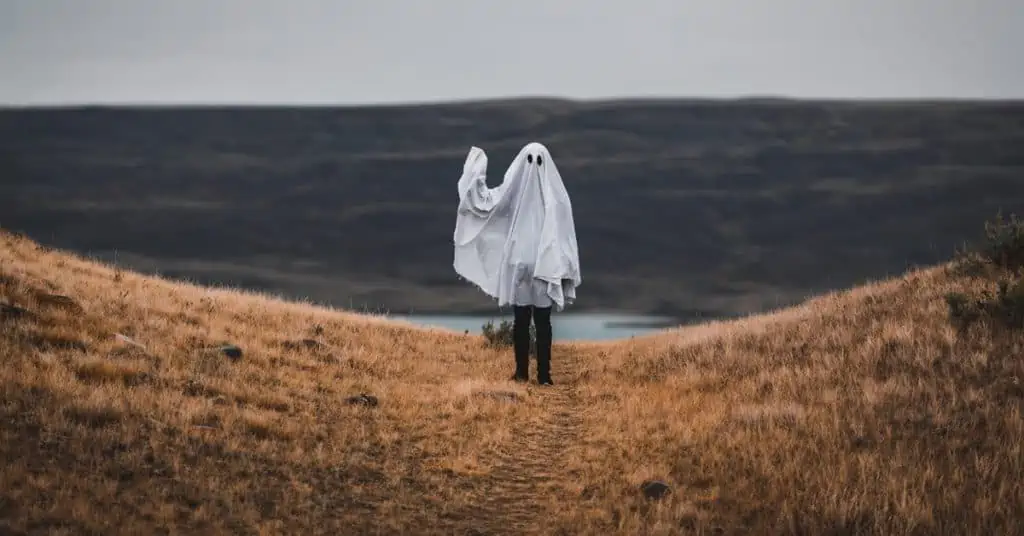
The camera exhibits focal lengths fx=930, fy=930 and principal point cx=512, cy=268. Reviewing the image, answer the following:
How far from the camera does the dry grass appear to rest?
21.8 ft

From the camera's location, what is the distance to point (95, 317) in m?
11.9

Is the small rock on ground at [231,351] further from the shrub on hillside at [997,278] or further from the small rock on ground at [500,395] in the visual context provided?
the shrub on hillside at [997,278]

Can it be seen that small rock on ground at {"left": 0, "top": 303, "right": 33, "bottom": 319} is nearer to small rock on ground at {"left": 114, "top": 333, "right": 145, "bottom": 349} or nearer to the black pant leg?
small rock on ground at {"left": 114, "top": 333, "right": 145, "bottom": 349}

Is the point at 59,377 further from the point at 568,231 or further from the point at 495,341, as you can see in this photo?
the point at 495,341

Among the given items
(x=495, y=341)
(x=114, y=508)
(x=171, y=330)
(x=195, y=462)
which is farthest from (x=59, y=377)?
(x=495, y=341)

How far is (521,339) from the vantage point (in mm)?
13805

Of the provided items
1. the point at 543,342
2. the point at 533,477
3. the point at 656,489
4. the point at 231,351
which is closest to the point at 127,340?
the point at 231,351

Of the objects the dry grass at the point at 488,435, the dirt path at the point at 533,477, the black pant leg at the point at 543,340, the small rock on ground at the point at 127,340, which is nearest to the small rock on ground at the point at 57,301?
the dry grass at the point at 488,435

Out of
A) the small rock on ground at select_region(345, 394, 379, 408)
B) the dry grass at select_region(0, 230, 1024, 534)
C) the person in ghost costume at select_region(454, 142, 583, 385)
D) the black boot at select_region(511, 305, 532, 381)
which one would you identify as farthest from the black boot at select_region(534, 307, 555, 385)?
the small rock on ground at select_region(345, 394, 379, 408)

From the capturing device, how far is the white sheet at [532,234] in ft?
44.4

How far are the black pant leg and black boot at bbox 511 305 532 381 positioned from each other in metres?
0.17

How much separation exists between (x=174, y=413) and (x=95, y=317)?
13.9ft

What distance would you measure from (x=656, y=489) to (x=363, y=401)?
4267 millimetres

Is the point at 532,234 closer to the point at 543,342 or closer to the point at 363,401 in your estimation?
the point at 543,342
